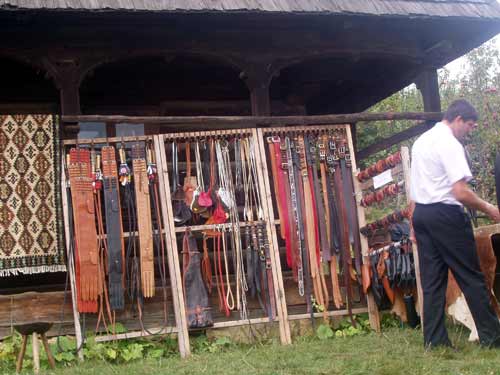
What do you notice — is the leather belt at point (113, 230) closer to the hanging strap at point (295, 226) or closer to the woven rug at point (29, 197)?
the woven rug at point (29, 197)

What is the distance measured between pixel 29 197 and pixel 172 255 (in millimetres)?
1343

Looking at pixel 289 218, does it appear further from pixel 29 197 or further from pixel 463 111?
pixel 29 197

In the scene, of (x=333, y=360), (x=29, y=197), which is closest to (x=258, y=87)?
(x=29, y=197)

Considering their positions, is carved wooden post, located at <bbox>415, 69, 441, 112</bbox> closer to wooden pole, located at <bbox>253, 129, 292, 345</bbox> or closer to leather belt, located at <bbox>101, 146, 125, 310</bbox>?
wooden pole, located at <bbox>253, 129, 292, 345</bbox>

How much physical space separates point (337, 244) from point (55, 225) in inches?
97.6

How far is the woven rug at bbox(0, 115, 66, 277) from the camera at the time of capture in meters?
5.97

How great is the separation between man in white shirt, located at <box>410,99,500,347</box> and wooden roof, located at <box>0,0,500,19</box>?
2300 millimetres

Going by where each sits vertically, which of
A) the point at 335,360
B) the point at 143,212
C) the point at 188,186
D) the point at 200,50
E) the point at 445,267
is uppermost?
the point at 200,50

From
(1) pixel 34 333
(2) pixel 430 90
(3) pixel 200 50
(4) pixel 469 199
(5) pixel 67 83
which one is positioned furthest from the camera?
(2) pixel 430 90

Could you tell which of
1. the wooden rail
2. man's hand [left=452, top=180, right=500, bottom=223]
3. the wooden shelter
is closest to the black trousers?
man's hand [left=452, top=180, right=500, bottom=223]

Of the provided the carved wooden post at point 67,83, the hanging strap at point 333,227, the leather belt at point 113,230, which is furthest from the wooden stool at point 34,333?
the hanging strap at point 333,227

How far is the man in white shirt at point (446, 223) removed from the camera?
462 centimetres

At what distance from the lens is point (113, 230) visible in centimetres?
593

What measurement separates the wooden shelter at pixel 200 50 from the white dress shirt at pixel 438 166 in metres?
1.70
